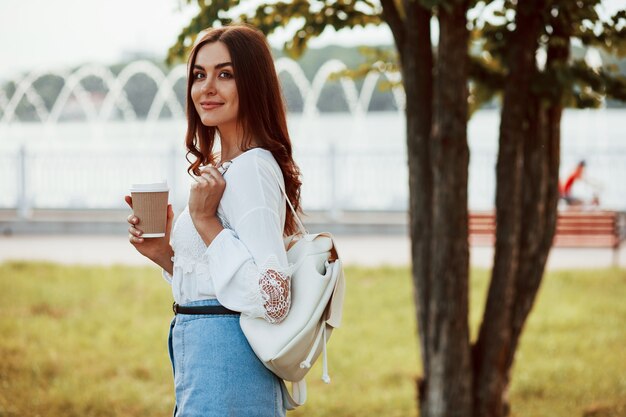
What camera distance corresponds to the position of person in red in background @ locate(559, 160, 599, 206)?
11.0 metres

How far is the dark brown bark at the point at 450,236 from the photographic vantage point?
3.62 meters

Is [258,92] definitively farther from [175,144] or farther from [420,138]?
[175,144]

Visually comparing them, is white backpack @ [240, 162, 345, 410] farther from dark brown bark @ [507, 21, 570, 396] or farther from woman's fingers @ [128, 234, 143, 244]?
dark brown bark @ [507, 21, 570, 396]

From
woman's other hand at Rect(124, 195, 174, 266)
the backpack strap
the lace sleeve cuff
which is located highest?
woman's other hand at Rect(124, 195, 174, 266)

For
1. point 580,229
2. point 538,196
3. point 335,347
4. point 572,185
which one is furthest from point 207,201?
point 572,185

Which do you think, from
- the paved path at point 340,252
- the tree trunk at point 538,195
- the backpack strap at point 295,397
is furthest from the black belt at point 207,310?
the paved path at point 340,252

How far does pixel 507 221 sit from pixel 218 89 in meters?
2.19

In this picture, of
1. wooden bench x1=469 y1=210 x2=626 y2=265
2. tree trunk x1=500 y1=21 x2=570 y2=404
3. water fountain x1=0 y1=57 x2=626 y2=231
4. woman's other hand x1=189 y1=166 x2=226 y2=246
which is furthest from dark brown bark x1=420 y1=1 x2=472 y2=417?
wooden bench x1=469 y1=210 x2=626 y2=265

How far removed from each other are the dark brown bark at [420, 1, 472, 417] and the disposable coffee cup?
6.07ft

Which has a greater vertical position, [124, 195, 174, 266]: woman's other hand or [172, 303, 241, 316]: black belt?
[124, 195, 174, 266]: woman's other hand

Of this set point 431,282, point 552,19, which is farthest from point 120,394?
point 552,19

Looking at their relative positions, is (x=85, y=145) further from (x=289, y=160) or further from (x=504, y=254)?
(x=289, y=160)

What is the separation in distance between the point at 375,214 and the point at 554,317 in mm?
5473

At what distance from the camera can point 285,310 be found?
1908 mm
